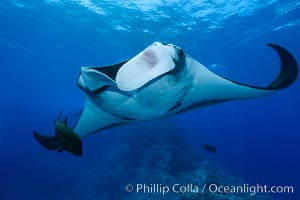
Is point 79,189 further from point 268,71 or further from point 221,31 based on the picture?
point 268,71

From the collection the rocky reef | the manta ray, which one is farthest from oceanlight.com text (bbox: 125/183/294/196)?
the manta ray

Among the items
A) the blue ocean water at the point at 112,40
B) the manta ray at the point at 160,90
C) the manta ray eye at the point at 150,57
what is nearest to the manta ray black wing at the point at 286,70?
the manta ray at the point at 160,90

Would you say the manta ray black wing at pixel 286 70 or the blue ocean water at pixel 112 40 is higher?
the blue ocean water at pixel 112 40

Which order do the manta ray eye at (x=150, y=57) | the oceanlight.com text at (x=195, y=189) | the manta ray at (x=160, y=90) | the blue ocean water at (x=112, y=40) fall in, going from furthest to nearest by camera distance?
the blue ocean water at (x=112, y=40) < the oceanlight.com text at (x=195, y=189) < the manta ray at (x=160, y=90) < the manta ray eye at (x=150, y=57)

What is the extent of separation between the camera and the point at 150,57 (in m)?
2.02

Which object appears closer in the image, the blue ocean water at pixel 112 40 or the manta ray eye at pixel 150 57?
the manta ray eye at pixel 150 57

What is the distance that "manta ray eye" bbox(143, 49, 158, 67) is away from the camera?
6.56 feet

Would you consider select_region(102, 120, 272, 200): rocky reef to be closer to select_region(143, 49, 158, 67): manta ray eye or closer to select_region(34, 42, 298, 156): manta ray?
select_region(34, 42, 298, 156): manta ray

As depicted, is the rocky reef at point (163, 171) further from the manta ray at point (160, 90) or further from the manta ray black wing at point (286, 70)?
the manta ray black wing at point (286, 70)

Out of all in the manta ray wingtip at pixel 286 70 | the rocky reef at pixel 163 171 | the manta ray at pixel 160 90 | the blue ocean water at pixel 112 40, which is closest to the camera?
the manta ray at pixel 160 90

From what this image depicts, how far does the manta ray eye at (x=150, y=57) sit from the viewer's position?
1999 millimetres

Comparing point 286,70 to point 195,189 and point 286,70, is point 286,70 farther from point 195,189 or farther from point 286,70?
point 195,189

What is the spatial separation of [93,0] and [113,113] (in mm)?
13554

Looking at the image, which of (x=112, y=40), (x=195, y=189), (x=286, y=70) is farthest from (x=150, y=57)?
(x=112, y=40)
